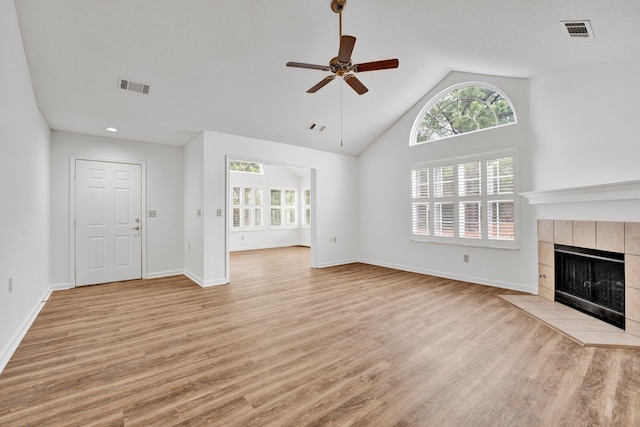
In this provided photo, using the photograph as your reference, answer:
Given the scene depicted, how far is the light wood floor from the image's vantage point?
175 centimetres

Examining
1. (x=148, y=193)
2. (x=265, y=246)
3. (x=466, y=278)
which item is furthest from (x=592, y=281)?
(x=265, y=246)

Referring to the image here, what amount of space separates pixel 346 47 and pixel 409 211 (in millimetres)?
3884

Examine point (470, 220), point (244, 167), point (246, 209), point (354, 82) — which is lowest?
point (470, 220)

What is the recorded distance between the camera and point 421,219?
567 centimetres

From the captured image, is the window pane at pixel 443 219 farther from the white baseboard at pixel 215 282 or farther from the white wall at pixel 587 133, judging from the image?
the white baseboard at pixel 215 282

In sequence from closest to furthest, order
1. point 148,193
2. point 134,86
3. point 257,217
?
point 134,86 → point 148,193 → point 257,217

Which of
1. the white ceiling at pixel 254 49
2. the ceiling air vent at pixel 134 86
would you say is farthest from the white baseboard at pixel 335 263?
the ceiling air vent at pixel 134 86

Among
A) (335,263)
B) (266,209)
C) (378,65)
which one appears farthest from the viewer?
(266,209)

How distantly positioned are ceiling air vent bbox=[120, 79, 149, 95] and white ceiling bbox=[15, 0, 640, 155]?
0.08m

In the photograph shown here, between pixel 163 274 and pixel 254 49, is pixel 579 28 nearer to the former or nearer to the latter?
pixel 254 49

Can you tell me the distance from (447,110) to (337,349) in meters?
4.77

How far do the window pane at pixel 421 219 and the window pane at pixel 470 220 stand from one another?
0.63 meters

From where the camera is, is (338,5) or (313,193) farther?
(313,193)

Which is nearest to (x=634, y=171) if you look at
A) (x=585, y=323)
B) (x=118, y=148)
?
(x=585, y=323)
